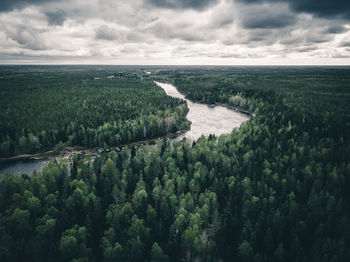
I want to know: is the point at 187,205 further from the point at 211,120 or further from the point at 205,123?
the point at 211,120

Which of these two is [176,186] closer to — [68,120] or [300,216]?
[300,216]

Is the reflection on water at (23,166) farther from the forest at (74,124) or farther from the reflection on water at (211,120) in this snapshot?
the reflection on water at (211,120)

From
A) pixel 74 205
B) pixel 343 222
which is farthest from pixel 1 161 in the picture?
pixel 343 222

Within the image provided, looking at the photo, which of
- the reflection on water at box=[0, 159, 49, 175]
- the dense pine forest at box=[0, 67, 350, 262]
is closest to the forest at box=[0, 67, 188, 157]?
the dense pine forest at box=[0, 67, 350, 262]

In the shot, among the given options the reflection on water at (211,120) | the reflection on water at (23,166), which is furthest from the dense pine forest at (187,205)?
the reflection on water at (211,120)

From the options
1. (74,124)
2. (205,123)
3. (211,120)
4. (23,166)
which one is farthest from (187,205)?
(211,120)

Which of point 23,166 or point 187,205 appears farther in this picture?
point 23,166
